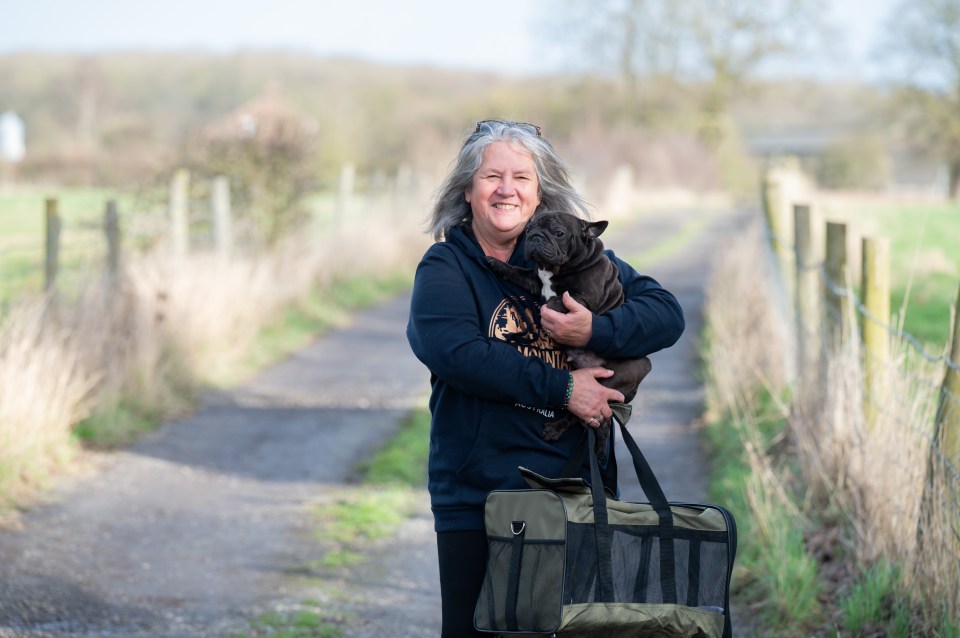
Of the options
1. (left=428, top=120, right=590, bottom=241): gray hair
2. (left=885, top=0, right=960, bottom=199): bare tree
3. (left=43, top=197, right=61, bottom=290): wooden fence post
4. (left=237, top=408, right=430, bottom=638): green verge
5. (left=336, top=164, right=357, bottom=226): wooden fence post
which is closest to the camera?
(left=428, top=120, right=590, bottom=241): gray hair

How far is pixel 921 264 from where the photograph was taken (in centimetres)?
1430

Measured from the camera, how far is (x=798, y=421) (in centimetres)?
561

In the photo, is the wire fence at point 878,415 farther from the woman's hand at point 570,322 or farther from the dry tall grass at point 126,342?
the dry tall grass at point 126,342

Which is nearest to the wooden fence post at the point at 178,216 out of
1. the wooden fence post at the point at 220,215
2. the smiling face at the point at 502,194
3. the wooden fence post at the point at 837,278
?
the wooden fence post at the point at 220,215

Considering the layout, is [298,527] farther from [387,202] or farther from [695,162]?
[695,162]

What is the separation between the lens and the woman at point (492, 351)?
2613mm

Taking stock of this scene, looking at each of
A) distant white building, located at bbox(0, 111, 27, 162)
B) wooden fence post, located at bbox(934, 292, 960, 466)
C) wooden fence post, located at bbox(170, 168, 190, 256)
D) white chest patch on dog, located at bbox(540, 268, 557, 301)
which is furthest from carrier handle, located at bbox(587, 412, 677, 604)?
distant white building, located at bbox(0, 111, 27, 162)

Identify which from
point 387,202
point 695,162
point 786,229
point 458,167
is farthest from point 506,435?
point 695,162

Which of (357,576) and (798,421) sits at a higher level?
(798,421)

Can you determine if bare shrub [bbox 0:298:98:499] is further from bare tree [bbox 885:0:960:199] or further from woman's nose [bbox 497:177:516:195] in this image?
bare tree [bbox 885:0:960:199]

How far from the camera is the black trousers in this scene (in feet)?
8.91

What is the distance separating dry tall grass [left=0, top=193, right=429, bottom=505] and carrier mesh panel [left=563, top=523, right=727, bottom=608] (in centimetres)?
231

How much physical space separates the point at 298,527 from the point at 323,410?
309 cm

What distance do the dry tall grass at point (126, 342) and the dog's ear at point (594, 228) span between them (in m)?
1.86
